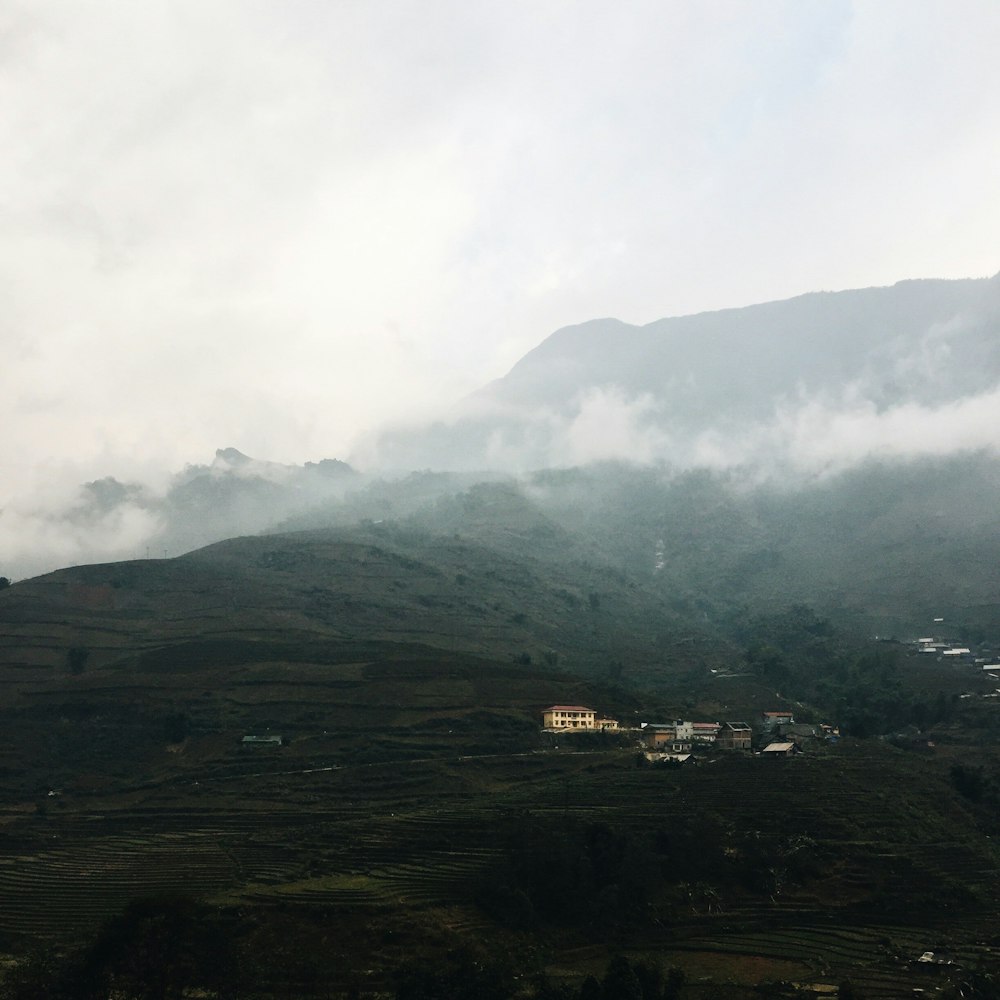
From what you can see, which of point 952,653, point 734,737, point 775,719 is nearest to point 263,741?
point 734,737

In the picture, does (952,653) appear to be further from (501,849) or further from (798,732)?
(501,849)

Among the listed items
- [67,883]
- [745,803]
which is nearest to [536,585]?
[745,803]

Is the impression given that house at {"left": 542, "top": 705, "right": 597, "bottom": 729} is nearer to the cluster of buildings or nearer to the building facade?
the building facade

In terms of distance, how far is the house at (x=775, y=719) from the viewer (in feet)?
306

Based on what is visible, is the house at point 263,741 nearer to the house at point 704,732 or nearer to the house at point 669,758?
the house at point 669,758

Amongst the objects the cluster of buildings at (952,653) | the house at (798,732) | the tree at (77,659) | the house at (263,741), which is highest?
the tree at (77,659)

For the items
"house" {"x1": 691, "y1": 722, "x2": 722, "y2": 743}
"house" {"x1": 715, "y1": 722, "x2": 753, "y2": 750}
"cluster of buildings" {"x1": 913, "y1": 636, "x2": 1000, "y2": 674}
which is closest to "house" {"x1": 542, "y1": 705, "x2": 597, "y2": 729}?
"house" {"x1": 691, "y1": 722, "x2": 722, "y2": 743}

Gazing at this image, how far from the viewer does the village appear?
8356cm

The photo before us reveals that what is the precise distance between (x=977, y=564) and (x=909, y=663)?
43406 mm

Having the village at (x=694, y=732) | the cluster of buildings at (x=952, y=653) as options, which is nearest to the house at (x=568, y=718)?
the village at (x=694, y=732)

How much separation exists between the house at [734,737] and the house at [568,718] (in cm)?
1164

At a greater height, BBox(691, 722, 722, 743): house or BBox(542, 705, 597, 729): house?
BBox(542, 705, 597, 729): house

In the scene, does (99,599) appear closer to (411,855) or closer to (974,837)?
(411,855)

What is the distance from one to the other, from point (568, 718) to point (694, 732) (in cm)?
1143
